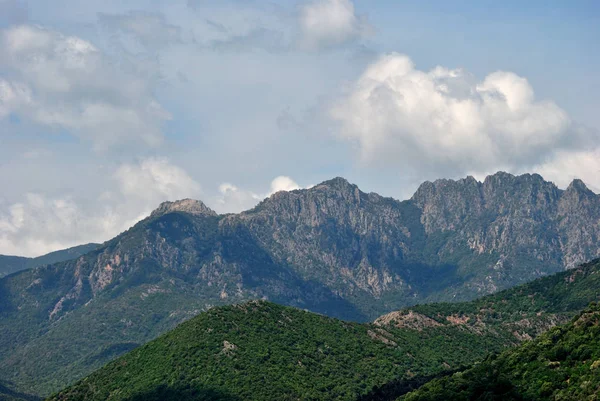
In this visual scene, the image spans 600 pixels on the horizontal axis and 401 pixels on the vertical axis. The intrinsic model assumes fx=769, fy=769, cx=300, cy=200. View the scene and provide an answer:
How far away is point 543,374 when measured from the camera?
158250mm

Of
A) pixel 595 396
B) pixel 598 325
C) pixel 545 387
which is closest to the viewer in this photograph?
pixel 595 396

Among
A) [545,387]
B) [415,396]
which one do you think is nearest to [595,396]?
[545,387]

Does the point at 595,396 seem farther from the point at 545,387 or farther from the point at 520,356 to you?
the point at 520,356

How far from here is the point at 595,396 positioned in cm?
13212

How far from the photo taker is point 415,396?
176m

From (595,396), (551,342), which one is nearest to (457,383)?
(551,342)

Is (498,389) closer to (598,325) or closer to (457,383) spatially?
(457,383)

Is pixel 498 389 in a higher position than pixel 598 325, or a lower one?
lower

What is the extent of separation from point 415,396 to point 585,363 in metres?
40.1

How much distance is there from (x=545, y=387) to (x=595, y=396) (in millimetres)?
18442

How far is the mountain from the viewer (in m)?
147

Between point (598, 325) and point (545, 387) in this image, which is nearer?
point (545, 387)

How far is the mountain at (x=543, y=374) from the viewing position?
14700 centimetres

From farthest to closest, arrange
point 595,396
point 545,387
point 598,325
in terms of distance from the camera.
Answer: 1. point 598,325
2. point 545,387
3. point 595,396
